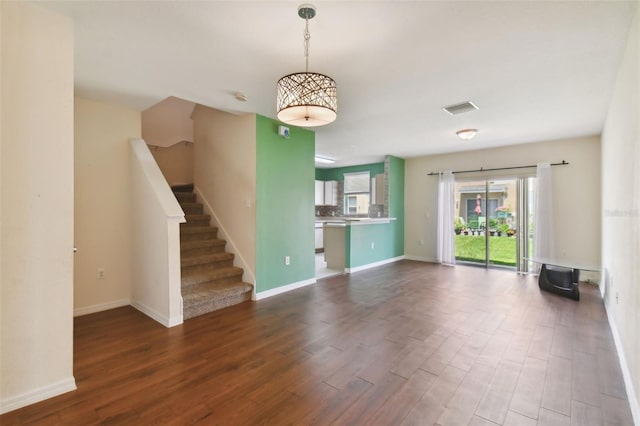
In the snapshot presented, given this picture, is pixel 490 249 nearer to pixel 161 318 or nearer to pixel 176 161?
pixel 161 318

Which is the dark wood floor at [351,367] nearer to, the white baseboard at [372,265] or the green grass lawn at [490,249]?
the white baseboard at [372,265]

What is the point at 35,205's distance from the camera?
1850 millimetres

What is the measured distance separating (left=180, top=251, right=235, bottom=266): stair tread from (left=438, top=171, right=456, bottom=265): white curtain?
4568mm

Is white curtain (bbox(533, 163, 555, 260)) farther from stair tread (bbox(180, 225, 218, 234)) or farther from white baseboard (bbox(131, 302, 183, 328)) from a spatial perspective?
white baseboard (bbox(131, 302, 183, 328))

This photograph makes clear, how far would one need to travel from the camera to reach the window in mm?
8531

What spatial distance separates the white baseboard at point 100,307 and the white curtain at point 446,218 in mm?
5875

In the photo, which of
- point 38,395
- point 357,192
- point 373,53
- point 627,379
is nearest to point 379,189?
point 357,192

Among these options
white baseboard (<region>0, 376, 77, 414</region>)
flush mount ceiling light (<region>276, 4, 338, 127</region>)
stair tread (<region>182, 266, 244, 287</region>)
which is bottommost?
white baseboard (<region>0, 376, 77, 414</region>)

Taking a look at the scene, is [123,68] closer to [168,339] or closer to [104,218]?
[104,218]

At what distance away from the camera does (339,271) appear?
18.6ft

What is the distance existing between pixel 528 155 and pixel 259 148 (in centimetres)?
502

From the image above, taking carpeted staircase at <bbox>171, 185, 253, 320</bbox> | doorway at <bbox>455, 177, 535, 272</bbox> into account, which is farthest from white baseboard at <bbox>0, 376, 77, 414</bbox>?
doorway at <bbox>455, 177, 535, 272</bbox>

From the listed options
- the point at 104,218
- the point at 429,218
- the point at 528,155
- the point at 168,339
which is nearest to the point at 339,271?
the point at 429,218

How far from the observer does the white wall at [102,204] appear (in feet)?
11.0
